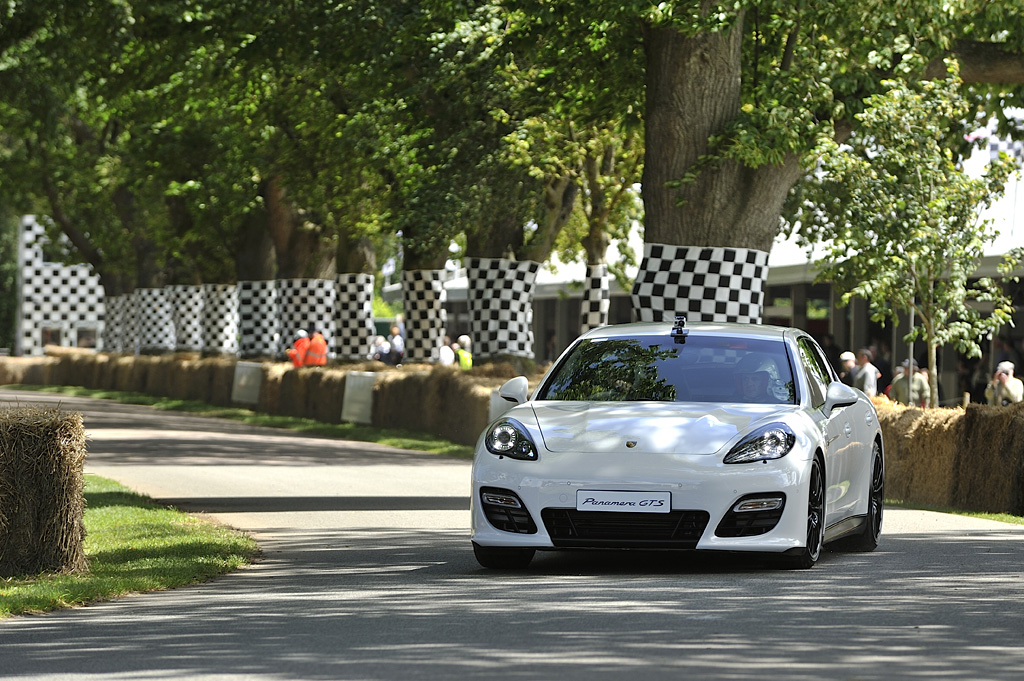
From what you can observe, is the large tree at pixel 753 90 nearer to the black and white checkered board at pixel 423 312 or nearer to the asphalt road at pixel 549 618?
the asphalt road at pixel 549 618

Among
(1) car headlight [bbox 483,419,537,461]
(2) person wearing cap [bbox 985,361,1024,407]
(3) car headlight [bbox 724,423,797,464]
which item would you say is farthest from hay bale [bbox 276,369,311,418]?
(3) car headlight [bbox 724,423,797,464]

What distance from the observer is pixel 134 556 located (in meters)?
11.1

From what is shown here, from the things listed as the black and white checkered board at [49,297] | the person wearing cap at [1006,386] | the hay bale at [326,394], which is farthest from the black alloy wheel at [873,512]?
the black and white checkered board at [49,297]

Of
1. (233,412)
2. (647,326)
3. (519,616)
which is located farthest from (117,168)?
(519,616)

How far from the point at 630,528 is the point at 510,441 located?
34.5 inches

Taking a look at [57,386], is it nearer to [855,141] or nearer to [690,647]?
[855,141]

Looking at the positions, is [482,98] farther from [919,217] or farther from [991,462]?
[991,462]

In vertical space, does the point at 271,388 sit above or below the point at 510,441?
below

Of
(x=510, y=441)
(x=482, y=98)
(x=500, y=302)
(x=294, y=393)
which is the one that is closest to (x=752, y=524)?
(x=510, y=441)

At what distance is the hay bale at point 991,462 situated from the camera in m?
14.9

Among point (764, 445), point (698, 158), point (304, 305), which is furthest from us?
point (304, 305)

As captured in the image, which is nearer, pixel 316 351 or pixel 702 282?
pixel 702 282

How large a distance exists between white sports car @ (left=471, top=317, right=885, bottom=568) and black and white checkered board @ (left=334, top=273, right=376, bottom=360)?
26.7 meters

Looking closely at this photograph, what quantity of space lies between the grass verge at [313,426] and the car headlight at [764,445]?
13.7 meters
